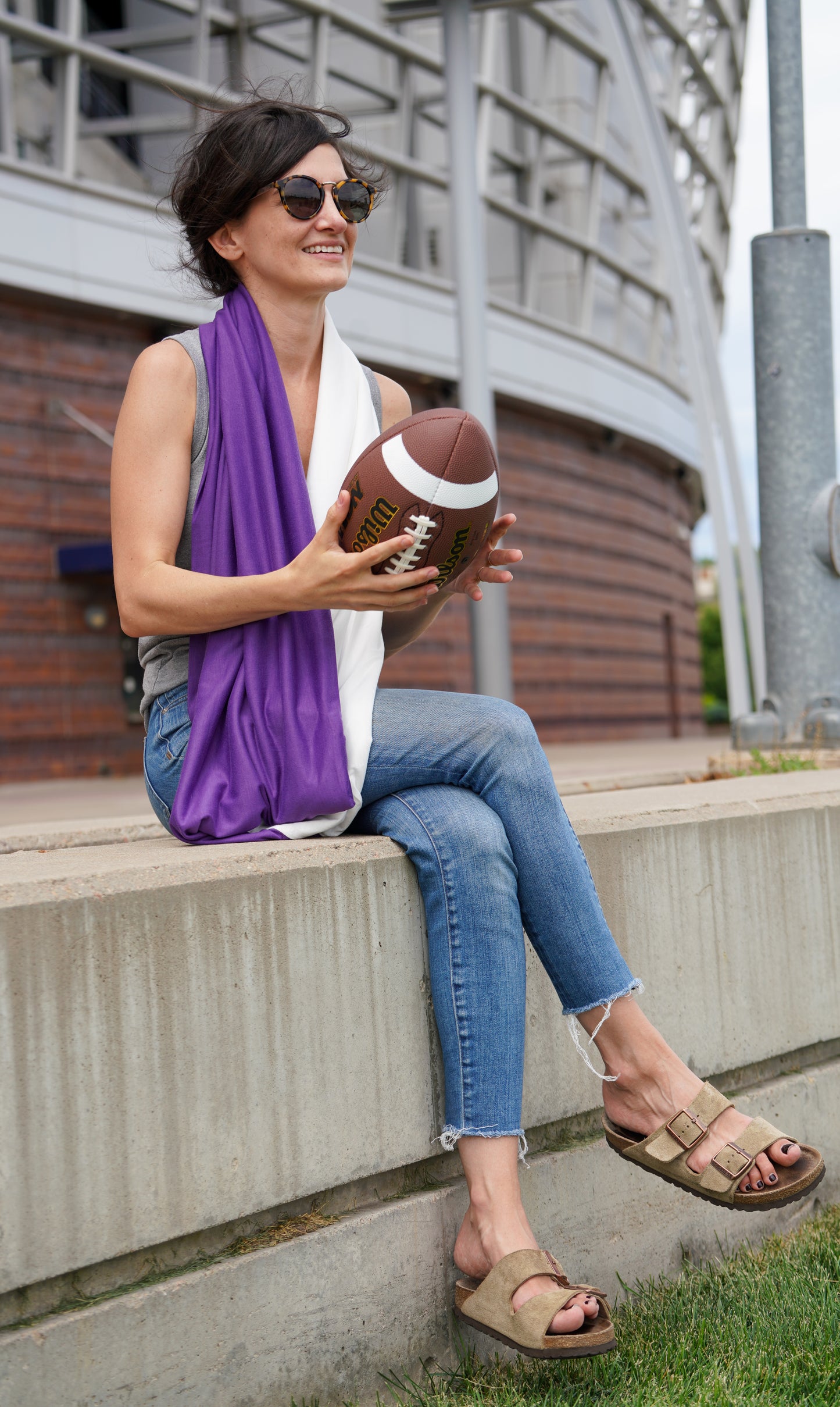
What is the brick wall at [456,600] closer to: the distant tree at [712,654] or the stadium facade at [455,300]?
the stadium facade at [455,300]

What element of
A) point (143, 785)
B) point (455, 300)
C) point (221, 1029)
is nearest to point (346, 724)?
point (221, 1029)

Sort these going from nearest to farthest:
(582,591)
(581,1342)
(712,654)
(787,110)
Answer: (581,1342) < (787,110) < (582,591) < (712,654)

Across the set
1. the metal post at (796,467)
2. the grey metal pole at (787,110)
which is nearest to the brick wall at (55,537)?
the grey metal pole at (787,110)

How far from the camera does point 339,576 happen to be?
2430 mm

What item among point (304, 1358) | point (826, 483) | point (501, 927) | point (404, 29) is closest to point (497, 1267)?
point (304, 1358)

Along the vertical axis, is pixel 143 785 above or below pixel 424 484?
below

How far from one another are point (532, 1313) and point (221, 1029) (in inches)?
26.6

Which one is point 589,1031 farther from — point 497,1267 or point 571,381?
point 571,381

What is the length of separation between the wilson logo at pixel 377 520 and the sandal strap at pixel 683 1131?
1198 mm

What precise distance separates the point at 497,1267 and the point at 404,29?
811 inches

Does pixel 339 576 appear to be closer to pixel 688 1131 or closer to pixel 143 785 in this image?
pixel 688 1131

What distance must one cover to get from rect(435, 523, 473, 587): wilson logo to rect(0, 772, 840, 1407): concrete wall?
1.79 feet

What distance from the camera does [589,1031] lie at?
2.59 metres

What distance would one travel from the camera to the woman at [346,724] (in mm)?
2414
